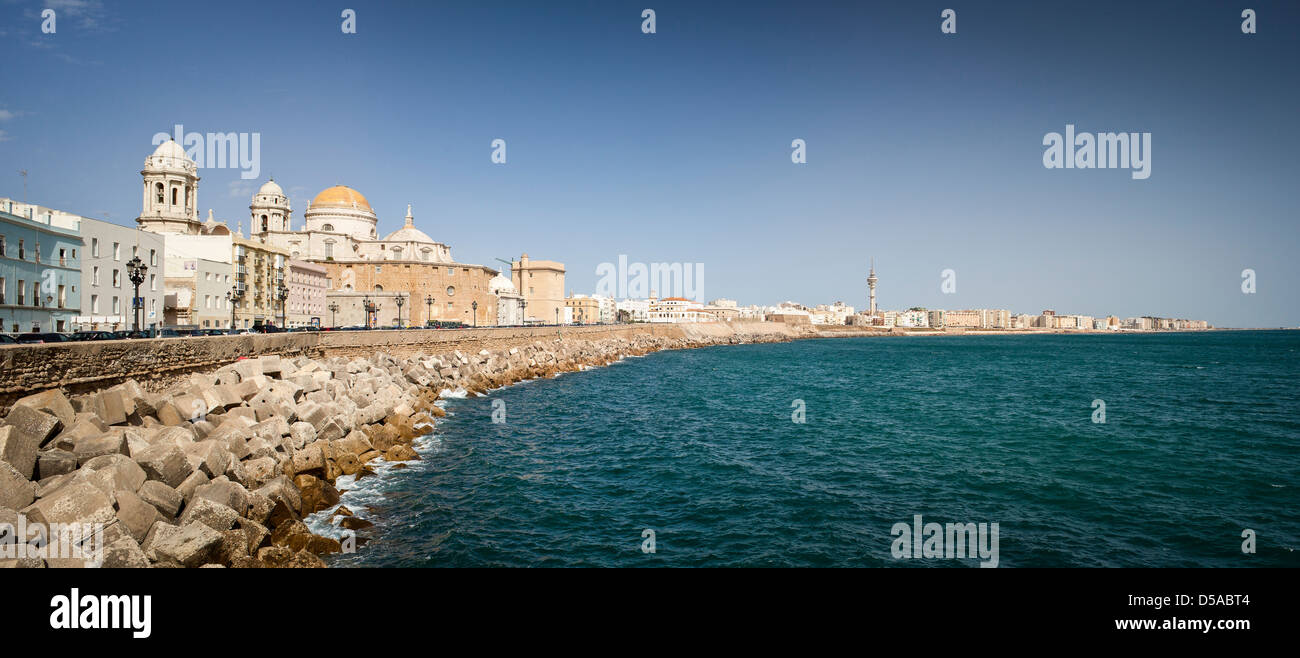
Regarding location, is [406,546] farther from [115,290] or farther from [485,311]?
[485,311]

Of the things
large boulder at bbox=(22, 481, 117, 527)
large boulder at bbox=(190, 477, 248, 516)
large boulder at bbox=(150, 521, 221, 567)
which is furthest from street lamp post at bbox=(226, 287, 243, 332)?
large boulder at bbox=(150, 521, 221, 567)

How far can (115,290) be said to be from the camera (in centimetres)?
3131

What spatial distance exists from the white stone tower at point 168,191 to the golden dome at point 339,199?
2330 cm

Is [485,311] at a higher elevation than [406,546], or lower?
higher

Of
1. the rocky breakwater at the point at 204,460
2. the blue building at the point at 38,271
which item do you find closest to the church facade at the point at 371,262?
the blue building at the point at 38,271

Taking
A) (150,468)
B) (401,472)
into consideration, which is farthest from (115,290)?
(150,468)

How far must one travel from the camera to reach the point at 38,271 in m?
25.5

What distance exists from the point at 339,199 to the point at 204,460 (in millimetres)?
76342

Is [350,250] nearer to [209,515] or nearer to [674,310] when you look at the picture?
[209,515]

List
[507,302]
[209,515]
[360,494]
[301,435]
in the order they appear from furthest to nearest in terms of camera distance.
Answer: [507,302], [301,435], [360,494], [209,515]

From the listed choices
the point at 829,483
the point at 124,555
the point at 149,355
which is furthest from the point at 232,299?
the point at 829,483
